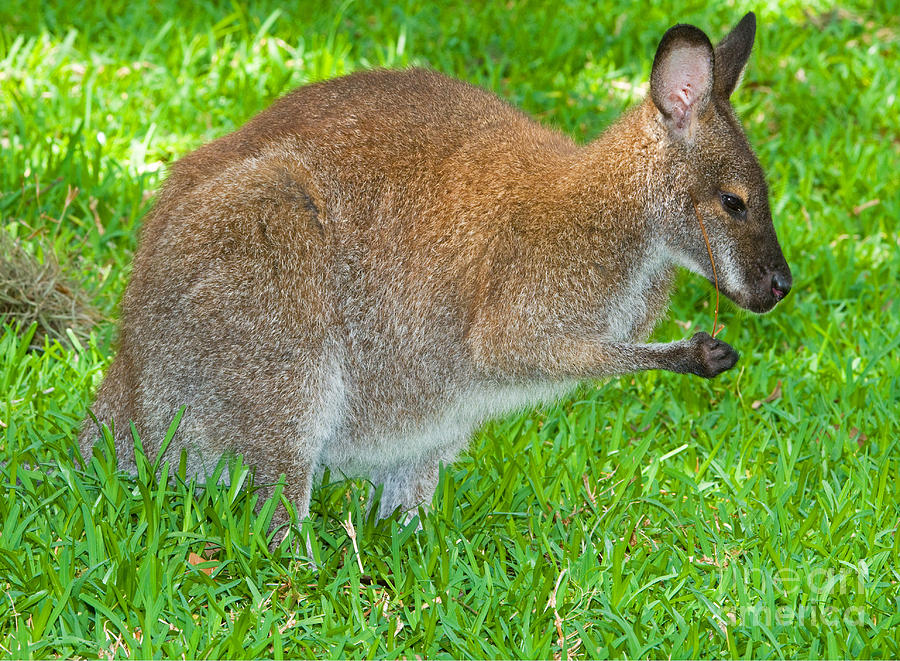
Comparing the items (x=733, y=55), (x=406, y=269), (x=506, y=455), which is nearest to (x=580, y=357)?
(x=406, y=269)

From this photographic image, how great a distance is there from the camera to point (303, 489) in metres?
3.67

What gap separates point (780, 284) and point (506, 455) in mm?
1174

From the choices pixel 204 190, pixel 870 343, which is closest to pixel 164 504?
pixel 204 190

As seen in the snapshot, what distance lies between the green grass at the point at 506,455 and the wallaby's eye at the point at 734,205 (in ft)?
2.75

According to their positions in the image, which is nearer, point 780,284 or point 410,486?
point 780,284

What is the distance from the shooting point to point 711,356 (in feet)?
12.0

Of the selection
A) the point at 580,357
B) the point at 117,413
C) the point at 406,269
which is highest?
the point at 406,269

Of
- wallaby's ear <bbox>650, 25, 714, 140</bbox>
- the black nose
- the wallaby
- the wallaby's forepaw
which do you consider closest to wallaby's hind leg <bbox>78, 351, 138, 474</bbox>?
the wallaby

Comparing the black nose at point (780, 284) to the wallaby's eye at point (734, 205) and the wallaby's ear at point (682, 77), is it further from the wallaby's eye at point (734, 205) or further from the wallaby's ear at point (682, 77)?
the wallaby's ear at point (682, 77)

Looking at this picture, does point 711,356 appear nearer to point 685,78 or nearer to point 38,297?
point 685,78

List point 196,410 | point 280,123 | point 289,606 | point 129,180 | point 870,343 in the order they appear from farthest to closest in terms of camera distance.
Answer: point 129,180, point 870,343, point 280,123, point 196,410, point 289,606

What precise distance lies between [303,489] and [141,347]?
668 mm

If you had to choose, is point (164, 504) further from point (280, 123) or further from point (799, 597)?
point (799, 597)

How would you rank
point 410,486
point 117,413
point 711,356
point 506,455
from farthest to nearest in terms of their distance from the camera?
point 506,455, point 410,486, point 117,413, point 711,356
